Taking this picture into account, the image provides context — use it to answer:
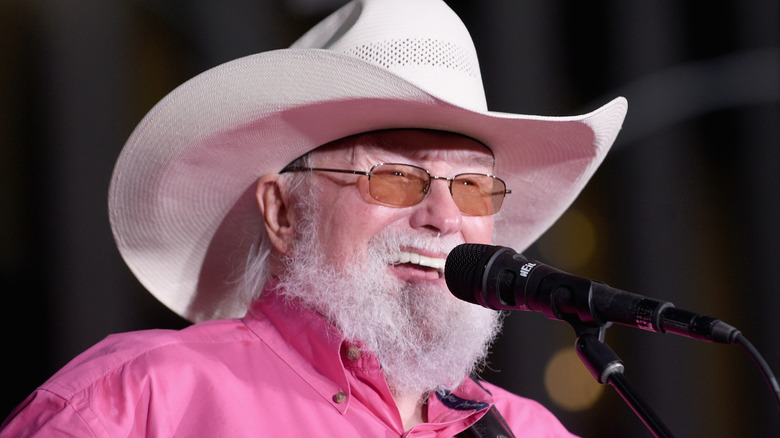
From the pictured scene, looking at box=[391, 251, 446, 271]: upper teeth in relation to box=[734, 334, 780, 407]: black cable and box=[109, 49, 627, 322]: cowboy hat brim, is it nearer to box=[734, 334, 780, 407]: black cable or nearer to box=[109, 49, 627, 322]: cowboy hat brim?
box=[109, 49, 627, 322]: cowboy hat brim

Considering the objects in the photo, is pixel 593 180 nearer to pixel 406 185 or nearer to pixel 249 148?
pixel 406 185

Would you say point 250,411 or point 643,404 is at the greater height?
point 643,404

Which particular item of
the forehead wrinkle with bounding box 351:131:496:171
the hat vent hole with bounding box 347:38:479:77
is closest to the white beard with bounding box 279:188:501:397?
the forehead wrinkle with bounding box 351:131:496:171

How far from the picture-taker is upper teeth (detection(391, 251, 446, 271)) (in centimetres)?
205

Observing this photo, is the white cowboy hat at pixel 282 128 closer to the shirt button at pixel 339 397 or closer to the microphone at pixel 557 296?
the microphone at pixel 557 296

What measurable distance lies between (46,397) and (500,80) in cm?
218


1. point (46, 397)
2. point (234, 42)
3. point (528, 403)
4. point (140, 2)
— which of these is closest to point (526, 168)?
point (528, 403)

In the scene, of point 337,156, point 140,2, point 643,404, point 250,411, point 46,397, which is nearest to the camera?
point 643,404

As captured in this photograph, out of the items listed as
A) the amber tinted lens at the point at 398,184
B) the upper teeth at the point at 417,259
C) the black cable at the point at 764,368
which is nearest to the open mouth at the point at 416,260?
the upper teeth at the point at 417,259

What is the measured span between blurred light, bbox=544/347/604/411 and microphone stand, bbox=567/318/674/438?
6.22 ft

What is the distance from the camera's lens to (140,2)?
2.71 meters

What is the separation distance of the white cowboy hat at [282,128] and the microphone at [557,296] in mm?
638

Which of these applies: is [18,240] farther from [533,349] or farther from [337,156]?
[533,349]

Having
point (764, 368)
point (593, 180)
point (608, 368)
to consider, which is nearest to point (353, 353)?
point (608, 368)
